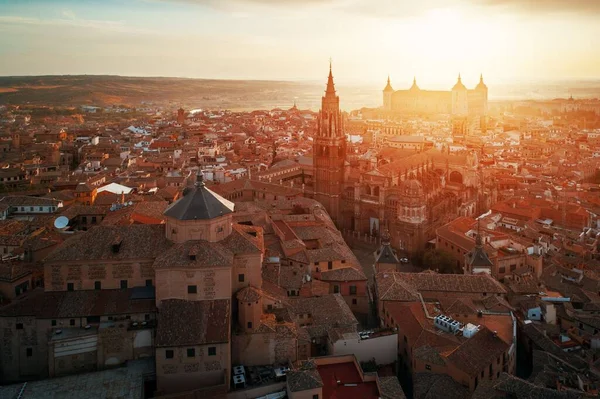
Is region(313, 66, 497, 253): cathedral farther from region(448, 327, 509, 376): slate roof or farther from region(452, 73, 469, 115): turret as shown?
region(452, 73, 469, 115): turret

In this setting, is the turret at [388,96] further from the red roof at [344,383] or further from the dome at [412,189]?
the red roof at [344,383]

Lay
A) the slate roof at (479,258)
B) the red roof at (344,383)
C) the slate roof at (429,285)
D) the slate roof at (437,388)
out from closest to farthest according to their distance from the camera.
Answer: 1. the red roof at (344,383)
2. the slate roof at (437,388)
3. the slate roof at (429,285)
4. the slate roof at (479,258)

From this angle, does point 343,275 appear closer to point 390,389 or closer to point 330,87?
point 390,389

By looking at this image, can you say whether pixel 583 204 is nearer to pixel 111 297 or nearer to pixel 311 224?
pixel 311 224

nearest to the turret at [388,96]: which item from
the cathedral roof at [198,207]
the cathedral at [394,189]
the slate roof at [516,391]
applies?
the cathedral at [394,189]

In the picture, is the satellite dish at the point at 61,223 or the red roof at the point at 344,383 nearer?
the red roof at the point at 344,383

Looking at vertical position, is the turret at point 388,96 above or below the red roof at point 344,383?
above

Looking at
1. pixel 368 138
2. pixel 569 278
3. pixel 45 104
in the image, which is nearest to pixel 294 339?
pixel 569 278
